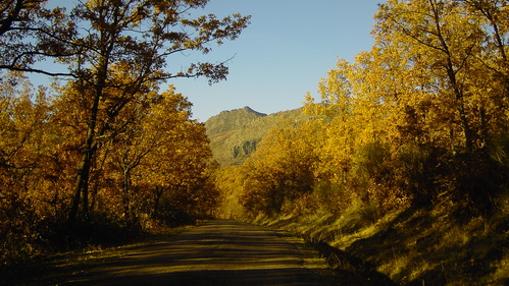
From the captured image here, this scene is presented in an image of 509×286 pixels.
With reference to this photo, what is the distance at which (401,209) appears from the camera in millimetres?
23406

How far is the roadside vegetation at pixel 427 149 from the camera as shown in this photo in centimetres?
1541

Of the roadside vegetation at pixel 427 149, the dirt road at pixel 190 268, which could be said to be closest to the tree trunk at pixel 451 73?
the roadside vegetation at pixel 427 149

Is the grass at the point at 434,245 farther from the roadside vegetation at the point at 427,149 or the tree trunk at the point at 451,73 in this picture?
the tree trunk at the point at 451,73

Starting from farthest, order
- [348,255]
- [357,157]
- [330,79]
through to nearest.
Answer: [330,79] < [357,157] < [348,255]

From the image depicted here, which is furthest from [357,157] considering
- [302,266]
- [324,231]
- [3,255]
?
[3,255]

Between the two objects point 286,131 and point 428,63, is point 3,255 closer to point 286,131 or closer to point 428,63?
point 428,63

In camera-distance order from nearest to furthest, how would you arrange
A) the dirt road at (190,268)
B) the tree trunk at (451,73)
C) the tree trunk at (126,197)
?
the dirt road at (190,268)
the tree trunk at (451,73)
the tree trunk at (126,197)

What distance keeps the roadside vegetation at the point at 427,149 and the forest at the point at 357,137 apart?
7 cm

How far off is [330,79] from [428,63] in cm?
1624

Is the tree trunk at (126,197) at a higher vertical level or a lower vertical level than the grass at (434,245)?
higher

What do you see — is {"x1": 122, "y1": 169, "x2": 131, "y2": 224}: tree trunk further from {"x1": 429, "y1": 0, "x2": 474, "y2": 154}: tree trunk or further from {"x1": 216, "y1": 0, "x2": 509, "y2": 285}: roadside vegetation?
{"x1": 429, "y1": 0, "x2": 474, "y2": 154}: tree trunk

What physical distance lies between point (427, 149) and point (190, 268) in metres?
13.5

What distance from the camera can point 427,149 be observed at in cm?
2222

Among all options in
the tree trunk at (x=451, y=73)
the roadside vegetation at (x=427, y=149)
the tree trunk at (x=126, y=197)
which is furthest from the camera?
the tree trunk at (x=126, y=197)
